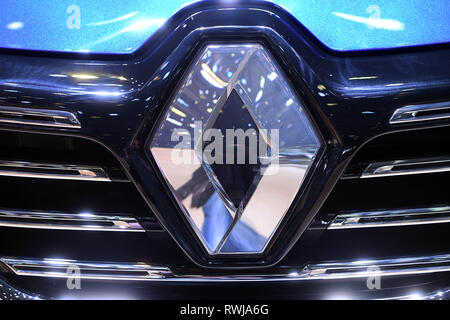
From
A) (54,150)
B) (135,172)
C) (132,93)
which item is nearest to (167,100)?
(132,93)

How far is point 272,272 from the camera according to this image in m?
1.36

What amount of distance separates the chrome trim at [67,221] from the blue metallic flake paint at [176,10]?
1.44 feet

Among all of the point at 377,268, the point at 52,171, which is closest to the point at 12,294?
the point at 52,171

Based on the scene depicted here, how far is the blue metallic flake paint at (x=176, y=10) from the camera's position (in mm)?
1232

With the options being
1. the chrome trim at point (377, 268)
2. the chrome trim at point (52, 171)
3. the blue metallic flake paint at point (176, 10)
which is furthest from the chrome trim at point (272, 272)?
the blue metallic flake paint at point (176, 10)

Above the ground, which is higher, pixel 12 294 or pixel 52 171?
pixel 52 171

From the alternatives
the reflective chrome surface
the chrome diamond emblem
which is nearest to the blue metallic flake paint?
the chrome diamond emblem

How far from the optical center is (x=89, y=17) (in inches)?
48.4

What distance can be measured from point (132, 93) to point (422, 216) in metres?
0.83

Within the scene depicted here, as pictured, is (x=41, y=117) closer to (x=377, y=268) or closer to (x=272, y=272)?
(x=272, y=272)

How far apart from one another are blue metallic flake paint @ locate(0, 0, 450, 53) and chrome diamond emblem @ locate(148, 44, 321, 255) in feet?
0.50

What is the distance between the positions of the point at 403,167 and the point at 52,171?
905 millimetres

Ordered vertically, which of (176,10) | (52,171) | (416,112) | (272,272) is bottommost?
(272,272)

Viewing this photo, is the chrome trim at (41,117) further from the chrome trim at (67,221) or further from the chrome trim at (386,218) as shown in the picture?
the chrome trim at (386,218)
